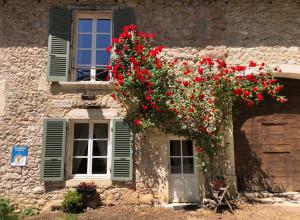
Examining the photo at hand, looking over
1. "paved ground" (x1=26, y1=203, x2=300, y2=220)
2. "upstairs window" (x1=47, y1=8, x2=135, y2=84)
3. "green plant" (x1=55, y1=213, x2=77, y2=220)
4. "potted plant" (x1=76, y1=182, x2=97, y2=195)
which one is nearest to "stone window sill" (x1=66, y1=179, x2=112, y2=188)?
"potted plant" (x1=76, y1=182, x2=97, y2=195)

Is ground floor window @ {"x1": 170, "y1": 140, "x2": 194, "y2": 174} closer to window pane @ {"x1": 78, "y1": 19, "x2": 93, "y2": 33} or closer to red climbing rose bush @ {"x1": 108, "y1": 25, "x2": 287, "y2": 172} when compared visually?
red climbing rose bush @ {"x1": 108, "y1": 25, "x2": 287, "y2": 172}

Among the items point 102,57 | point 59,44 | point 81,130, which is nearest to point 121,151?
point 81,130

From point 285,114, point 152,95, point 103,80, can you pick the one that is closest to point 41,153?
point 103,80

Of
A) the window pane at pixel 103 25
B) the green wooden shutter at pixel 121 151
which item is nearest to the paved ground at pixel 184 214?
the green wooden shutter at pixel 121 151

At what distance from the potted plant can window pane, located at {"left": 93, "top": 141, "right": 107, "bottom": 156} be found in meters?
0.71

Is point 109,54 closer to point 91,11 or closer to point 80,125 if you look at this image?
point 91,11

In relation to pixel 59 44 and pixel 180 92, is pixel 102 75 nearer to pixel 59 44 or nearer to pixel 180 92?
pixel 59 44

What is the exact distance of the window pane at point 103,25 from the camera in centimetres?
709

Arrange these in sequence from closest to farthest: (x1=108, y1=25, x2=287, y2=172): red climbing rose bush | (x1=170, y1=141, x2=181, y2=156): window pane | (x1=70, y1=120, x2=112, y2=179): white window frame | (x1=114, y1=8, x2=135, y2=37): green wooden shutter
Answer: (x1=108, y1=25, x2=287, y2=172): red climbing rose bush
(x1=70, y1=120, x2=112, y2=179): white window frame
(x1=170, y1=141, x2=181, y2=156): window pane
(x1=114, y1=8, x2=135, y2=37): green wooden shutter

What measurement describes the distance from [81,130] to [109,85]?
3.87ft

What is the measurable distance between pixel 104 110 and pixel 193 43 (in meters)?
2.55

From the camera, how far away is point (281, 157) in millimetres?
6742

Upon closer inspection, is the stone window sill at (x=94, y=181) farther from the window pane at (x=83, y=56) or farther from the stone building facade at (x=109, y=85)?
the window pane at (x=83, y=56)

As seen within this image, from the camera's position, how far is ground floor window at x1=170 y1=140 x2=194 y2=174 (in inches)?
258
